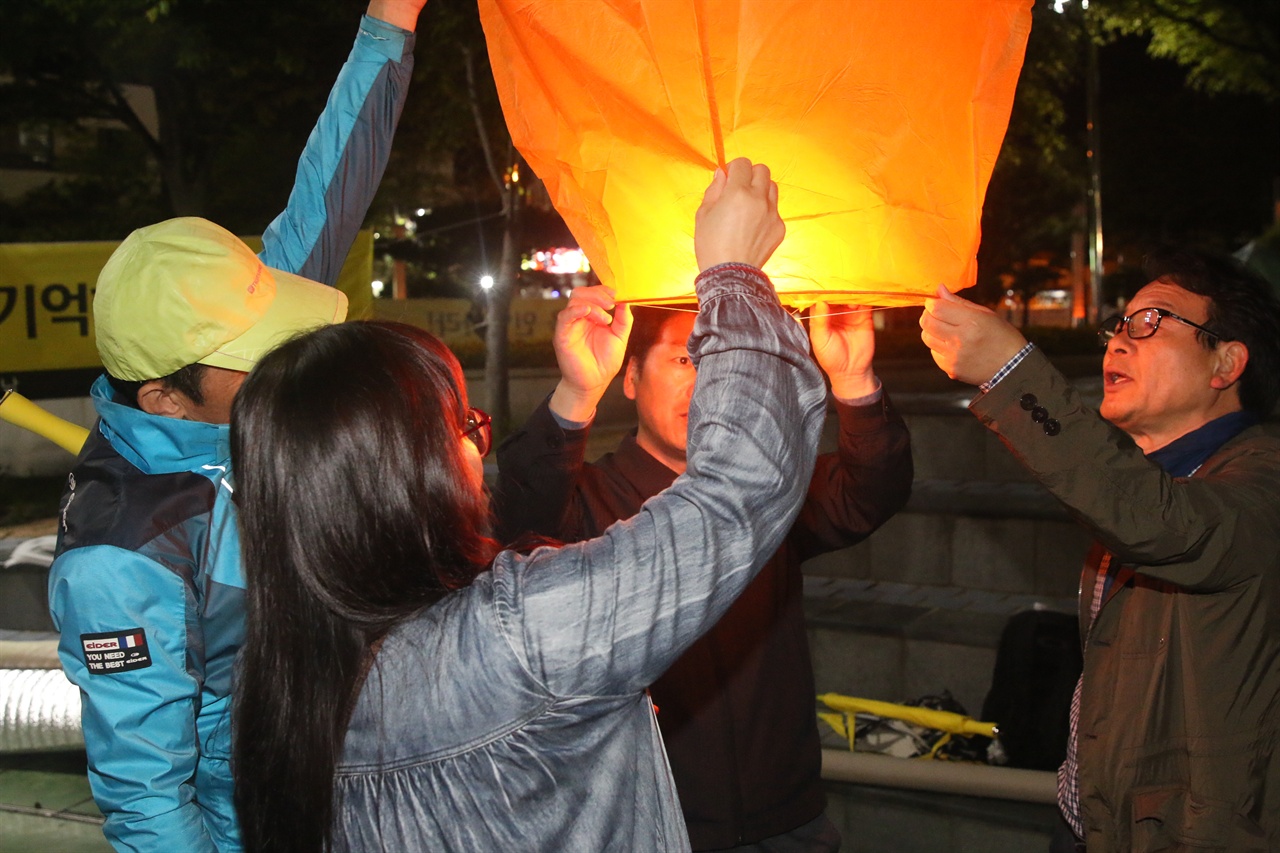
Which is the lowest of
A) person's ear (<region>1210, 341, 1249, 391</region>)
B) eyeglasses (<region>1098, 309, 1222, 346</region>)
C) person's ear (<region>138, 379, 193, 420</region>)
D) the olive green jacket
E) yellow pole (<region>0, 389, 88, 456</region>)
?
the olive green jacket

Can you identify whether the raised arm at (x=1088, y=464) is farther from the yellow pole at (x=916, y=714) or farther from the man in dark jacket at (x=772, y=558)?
the yellow pole at (x=916, y=714)

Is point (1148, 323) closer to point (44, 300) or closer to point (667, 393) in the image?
point (667, 393)

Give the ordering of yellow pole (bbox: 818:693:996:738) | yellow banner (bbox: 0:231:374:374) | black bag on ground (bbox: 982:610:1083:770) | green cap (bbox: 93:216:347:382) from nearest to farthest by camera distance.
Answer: green cap (bbox: 93:216:347:382) → black bag on ground (bbox: 982:610:1083:770) → yellow pole (bbox: 818:693:996:738) → yellow banner (bbox: 0:231:374:374)

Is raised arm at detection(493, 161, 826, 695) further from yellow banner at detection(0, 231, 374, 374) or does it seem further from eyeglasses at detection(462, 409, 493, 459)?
yellow banner at detection(0, 231, 374, 374)

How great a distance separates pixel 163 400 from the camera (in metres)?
1.77

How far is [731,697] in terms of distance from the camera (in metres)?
2.21

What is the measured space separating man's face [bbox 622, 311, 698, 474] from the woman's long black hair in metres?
1.12

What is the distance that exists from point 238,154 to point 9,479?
503 cm

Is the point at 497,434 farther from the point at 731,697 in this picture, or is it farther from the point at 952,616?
the point at 731,697

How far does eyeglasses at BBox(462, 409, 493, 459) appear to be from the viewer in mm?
1415

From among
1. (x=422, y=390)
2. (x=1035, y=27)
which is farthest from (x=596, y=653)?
(x=1035, y=27)

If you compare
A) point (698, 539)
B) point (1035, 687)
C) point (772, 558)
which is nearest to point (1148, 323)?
point (772, 558)

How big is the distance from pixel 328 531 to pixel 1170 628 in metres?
1.57

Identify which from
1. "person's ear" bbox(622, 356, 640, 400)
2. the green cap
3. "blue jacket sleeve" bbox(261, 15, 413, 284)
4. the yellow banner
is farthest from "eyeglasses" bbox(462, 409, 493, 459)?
the yellow banner
